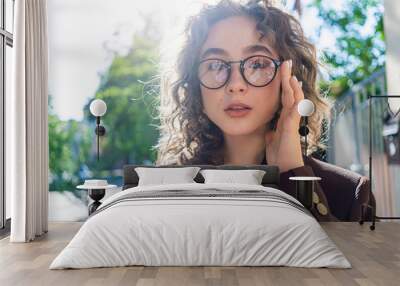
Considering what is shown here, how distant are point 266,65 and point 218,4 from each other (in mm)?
980

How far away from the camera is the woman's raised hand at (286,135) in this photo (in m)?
6.75

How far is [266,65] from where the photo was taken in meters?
6.76

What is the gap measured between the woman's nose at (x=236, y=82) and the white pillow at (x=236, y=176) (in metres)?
1.07

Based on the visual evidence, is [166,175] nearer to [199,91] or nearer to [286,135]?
[199,91]

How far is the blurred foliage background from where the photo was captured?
271 inches

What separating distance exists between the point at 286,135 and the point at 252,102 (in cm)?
58

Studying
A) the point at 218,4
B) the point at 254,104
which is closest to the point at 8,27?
the point at 218,4

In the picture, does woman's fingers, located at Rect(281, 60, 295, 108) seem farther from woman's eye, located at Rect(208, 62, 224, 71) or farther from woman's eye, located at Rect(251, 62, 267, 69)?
woman's eye, located at Rect(208, 62, 224, 71)

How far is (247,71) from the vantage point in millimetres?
6723

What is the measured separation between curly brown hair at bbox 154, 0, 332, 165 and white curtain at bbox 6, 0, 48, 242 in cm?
154

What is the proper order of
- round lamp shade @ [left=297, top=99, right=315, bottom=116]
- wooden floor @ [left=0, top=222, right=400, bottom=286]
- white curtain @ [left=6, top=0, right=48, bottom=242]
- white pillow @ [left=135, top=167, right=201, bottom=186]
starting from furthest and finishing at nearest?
round lamp shade @ [left=297, top=99, right=315, bottom=116] → white pillow @ [left=135, top=167, right=201, bottom=186] → white curtain @ [left=6, top=0, right=48, bottom=242] → wooden floor @ [left=0, top=222, right=400, bottom=286]

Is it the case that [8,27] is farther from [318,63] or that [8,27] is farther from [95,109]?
[318,63]

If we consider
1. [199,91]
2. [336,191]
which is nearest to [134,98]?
[199,91]

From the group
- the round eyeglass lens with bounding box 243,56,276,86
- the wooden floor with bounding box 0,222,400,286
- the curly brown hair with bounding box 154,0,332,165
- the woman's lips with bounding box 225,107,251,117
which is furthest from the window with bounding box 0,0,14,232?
the round eyeglass lens with bounding box 243,56,276,86
